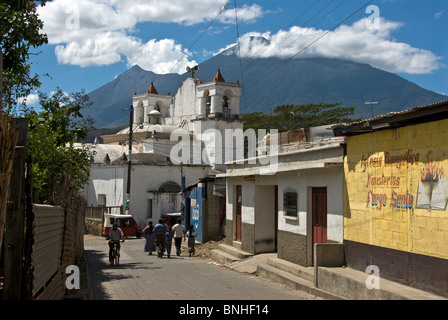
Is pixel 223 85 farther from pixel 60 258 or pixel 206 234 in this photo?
pixel 60 258

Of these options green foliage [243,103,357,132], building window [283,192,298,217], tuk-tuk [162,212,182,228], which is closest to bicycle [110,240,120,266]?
building window [283,192,298,217]

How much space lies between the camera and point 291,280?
1229 centimetres

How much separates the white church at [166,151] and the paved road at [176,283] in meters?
8.90

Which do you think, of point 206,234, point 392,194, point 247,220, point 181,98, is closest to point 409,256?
point 392,194

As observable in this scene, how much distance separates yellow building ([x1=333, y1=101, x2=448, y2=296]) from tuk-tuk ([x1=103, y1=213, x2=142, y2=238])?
21.8 m

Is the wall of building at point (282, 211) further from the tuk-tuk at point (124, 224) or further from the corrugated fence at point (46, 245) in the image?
the tuk-tuk at point (124, 224)

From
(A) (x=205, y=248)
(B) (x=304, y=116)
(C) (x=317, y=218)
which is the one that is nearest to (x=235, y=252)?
(A) (x=205, y=248)

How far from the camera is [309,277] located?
39.6 feet

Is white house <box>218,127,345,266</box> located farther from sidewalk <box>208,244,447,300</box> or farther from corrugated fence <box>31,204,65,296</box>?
corrugated fence <box>31,204,65,296</box>

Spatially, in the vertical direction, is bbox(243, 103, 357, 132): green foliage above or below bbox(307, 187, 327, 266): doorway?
above

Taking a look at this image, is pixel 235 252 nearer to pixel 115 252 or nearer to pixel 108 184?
pixel 115 252

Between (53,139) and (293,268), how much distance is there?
276 inches

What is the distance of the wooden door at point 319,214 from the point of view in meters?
12.7

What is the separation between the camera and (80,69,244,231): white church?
39438mm
